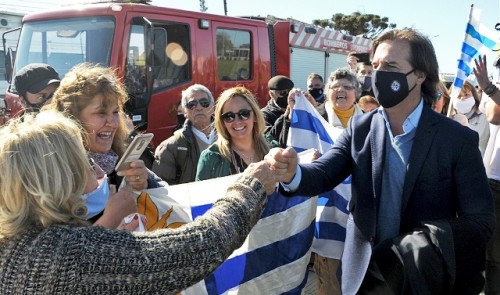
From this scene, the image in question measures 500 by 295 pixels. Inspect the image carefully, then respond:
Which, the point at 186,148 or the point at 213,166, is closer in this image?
the point at 213,166

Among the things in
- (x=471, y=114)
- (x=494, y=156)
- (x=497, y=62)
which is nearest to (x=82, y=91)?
(x=494, y=156)

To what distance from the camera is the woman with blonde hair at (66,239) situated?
129cm

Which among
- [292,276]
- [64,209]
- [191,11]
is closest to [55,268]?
[64,209]

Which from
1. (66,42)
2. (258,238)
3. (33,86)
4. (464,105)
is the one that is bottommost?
(258,238)

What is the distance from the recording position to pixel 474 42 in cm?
391

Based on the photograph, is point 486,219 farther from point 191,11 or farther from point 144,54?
point 191,11

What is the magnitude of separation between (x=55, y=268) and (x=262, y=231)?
5.02ft

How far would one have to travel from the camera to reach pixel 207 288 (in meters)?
2.49

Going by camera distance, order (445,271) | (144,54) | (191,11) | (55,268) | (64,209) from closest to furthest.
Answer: (55,268) < (64,209) < (445,271) < (144,54) < (191,11)

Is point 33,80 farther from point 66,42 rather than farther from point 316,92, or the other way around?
point 316,92

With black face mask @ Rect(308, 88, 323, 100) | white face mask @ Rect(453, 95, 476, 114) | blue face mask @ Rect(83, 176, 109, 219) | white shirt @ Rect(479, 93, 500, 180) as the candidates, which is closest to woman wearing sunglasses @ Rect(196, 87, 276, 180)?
blue face mask @ Rect(83, 176, 109, 219)

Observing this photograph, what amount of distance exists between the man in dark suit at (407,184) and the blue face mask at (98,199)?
74 cm

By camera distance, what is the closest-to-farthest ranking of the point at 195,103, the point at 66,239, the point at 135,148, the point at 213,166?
the point at 66,239, the point at 135,148, the point at 213,166, the point at 195,103

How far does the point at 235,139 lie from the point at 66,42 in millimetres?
3844
